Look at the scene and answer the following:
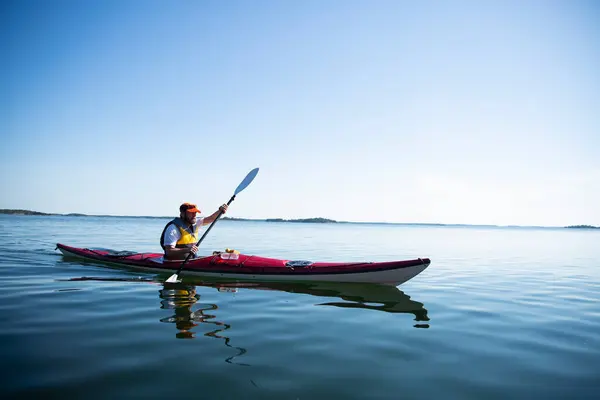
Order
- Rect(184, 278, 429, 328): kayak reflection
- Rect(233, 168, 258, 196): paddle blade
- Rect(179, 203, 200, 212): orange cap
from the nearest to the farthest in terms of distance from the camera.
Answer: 1. Rect(184, 278, 429, 328): kayak reflection
2. Rect(179, 203, 200, 212): orange cap
3. Rect(233, 168, 258, 196): paddle blade

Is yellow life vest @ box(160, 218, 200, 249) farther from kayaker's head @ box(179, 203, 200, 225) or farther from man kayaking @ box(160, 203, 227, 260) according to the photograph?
kayaker's head @ box(179, 203, 200, 225)

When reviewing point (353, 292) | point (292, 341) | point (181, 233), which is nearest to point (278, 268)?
point (353, 292)

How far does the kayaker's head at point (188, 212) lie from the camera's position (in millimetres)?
9422


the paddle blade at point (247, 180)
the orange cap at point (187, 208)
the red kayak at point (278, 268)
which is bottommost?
the red kayak at point (278, 268)

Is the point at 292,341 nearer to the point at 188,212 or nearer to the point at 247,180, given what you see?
the point at 188,212

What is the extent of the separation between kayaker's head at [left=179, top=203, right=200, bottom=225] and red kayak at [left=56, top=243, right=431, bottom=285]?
1.02m

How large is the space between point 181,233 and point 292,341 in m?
5.76

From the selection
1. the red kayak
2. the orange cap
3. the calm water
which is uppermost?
the orange cap

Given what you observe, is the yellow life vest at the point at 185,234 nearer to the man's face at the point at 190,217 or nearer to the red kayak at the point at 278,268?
the man's face at the point at 190,217

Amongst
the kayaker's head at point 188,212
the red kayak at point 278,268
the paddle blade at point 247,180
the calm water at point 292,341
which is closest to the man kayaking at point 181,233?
the kayaker's head at point 188,212

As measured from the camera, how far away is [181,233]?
9641 millimetres

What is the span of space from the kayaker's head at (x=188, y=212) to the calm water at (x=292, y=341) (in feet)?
5.51

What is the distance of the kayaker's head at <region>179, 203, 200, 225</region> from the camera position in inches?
371

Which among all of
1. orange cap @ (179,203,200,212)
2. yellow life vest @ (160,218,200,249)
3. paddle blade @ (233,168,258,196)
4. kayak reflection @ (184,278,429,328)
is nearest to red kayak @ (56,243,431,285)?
kayak reflection @ (184,278,429,328)
